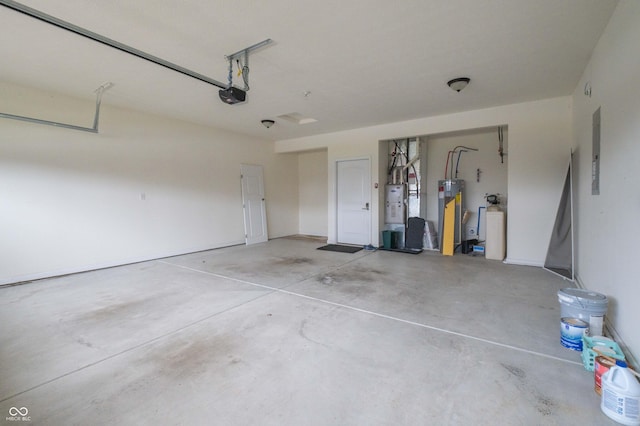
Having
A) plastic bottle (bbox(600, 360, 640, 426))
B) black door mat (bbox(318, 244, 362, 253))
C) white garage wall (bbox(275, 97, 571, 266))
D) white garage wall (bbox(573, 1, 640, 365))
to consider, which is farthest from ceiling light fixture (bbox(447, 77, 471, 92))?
black door mat (bbox(318, 244, 362, 253))

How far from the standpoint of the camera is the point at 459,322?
9.46 feet

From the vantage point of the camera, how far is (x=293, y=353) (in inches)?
93.0

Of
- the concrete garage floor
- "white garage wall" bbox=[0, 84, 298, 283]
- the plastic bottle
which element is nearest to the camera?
the plastic bottle

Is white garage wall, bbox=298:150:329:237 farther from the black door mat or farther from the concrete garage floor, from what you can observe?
the concrete garage floor

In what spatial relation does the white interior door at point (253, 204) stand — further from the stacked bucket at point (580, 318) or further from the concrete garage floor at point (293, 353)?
the stacked bucket at point (580, 318)

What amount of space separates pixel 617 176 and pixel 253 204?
6.75m

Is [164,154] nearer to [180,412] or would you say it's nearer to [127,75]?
[127,75]

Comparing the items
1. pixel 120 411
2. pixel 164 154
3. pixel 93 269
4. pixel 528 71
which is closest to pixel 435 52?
pixel 528 71

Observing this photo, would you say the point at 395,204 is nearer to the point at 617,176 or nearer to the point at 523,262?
the point at 523,262

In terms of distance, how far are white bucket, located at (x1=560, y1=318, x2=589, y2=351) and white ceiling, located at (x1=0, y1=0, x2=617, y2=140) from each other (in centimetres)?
267

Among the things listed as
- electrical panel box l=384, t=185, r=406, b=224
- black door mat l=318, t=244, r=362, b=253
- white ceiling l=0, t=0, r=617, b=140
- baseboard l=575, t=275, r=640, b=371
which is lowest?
baseboard l=575, t=275, r=640, b=371

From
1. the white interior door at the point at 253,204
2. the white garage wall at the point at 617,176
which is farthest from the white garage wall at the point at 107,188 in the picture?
the white garage wall at the point at 617,176

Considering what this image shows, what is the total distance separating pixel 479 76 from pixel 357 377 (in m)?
4.00

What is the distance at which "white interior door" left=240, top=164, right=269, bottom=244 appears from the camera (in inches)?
293
